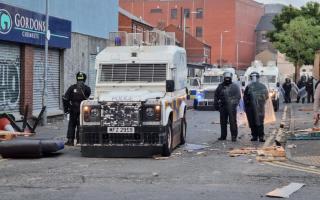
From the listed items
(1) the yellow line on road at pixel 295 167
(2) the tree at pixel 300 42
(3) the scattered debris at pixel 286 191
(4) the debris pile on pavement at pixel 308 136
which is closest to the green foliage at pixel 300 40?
(2) the tree at pixel 300 42

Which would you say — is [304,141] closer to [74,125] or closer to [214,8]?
[74,125]

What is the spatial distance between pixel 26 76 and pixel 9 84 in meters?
1.13

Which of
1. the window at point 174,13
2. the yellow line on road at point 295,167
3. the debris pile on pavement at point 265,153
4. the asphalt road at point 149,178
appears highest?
the window at point 174,13

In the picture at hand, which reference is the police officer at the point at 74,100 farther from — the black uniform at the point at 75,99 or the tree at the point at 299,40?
A: the tree at the point at 299,40

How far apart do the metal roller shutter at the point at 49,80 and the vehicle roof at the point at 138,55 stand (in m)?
8.24

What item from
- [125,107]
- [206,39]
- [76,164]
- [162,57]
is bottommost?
[76,164]

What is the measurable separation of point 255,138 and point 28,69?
360 inches

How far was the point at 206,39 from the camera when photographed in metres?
112

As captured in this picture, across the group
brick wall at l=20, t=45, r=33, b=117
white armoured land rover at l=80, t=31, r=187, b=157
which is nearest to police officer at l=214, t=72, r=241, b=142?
white armoured land rover at l=80, t=31, r=187, b=157

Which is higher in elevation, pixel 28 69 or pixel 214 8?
pixel 214 8

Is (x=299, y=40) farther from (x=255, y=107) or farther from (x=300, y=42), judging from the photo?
(x=255, y=107)

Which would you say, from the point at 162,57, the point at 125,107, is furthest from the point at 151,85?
the point at 125,107

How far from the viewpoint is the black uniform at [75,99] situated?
50.7 ft

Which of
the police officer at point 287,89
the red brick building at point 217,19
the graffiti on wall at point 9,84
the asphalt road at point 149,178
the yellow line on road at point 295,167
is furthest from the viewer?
the red brick building at point 217,19
